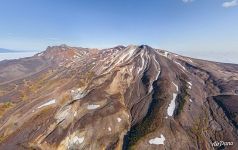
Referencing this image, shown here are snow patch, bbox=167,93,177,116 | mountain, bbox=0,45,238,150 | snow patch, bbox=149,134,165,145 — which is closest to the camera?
snow patch, bbox=149,134,165,145

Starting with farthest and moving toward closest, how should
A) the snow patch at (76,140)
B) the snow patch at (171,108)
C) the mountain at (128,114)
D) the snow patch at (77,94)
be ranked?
the snow patch at (77,94)
the snow patch at (171,108)
the snow patch at (76,140)
the mountain at (128,114)

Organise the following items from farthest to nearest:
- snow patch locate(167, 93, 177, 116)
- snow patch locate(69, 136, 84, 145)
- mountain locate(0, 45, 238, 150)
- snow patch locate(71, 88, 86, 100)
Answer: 1. snow patch locate(71, 88, 86, 100)
2. snow patch locate(167, 93, 177, 116)
3. snow patch locate(69, 136, 84, 145)
4. mountain locate(0, 45, 238, 150)

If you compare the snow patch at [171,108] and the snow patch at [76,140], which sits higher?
the snow patch at [171,108]

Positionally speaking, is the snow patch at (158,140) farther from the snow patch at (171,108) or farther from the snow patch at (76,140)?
the snow patch at (76,140)

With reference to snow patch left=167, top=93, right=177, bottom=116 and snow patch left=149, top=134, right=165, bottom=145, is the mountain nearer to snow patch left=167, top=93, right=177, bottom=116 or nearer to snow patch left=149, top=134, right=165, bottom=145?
snow patch left=149, top=134, right=165, bottom=145

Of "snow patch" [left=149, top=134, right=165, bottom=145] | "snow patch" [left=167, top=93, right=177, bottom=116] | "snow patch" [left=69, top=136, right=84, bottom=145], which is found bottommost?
"snow patch" [left=69, top=136, right=84, bottom=145]

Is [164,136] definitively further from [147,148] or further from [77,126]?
[77,126]

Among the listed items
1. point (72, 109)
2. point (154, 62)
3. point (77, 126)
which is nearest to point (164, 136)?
point (77, 126)

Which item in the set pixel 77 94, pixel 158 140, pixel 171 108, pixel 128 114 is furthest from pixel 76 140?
pixel 171 108

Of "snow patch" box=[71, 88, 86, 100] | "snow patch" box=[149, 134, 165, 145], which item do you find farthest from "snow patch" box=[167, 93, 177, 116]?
"snow patch" box=[71, 88, 86, 100]

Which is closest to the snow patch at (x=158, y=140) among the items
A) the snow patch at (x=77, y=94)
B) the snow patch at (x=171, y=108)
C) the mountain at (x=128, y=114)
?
the mountain at (x=128, y=114)

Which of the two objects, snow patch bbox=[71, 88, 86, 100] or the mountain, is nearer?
the mountain
